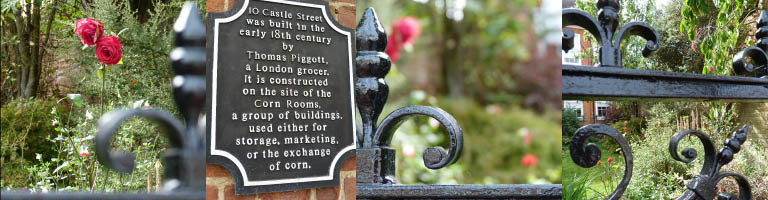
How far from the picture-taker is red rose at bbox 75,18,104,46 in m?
A: 2.50

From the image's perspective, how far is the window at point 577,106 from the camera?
935 millimetres

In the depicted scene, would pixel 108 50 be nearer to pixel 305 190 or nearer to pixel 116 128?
pixel 305 190

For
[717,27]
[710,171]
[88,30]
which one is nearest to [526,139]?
[717,27]

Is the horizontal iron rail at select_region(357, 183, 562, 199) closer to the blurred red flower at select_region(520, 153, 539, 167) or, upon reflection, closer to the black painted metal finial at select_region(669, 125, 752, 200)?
the black painted metal finial at select_region(669, 125, 752, 200)

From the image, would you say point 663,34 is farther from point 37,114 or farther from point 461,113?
point 37,114

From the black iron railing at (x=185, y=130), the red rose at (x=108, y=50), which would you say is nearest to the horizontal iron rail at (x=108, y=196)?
the black iron railing at (x=185, y=130)

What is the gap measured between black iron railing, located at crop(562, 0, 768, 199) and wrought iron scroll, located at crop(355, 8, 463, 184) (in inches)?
17.6

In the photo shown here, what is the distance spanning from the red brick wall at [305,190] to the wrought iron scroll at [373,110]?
0.35 metres

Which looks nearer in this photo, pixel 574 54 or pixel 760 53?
pixel 574 54

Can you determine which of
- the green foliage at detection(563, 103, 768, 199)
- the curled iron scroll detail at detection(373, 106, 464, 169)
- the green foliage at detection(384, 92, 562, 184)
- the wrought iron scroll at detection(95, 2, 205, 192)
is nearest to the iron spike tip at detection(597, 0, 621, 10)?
the green foliage at detection(563, 103, 768, 199)

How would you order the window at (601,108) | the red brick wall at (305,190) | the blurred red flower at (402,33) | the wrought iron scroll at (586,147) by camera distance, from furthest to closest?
the blurred red flower at (402,33) < the red brick wall at (305,190) < the window at (601,108) < the wrought iron scroll at (586,147)

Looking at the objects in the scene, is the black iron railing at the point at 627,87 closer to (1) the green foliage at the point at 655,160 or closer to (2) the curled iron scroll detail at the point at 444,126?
(1) the green foliage at the point at 655,160

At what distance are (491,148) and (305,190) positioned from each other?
1868 millimetres

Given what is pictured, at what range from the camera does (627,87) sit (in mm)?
913
